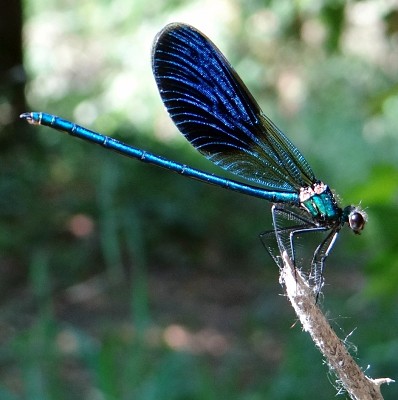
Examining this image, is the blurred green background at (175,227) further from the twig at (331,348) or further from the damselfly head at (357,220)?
the twig at (331,348)

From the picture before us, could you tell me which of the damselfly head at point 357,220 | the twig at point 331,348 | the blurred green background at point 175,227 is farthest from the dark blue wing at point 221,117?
the twig at point 331,348

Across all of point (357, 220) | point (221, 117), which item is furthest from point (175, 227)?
point (357, 220)

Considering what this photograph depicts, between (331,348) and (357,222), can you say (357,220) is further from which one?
(331,348)

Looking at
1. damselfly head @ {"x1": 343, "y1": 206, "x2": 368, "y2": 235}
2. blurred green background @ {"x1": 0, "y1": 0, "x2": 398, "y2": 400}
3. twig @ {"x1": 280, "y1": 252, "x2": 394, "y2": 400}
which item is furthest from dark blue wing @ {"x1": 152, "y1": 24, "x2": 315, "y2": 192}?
twig @ {"x1": 280, "y1": 252, "x2": 394, "y2": 400}

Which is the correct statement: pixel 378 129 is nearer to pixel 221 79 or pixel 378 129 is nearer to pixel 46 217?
pixel 46 217

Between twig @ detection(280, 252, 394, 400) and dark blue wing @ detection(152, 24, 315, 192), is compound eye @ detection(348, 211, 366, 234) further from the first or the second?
twig @ detection(280, 252, 394, 400)

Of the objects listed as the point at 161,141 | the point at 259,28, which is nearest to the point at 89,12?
the point at 259,28
